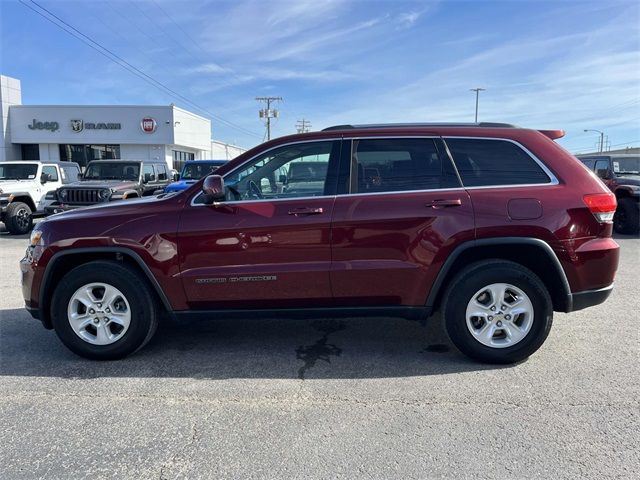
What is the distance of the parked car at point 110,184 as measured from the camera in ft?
34.5

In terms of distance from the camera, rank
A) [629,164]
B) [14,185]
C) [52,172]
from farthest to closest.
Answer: [629,164] < [52,172] < [14,185]

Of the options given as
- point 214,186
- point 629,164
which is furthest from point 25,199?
point 629,164

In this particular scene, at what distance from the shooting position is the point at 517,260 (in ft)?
13.0

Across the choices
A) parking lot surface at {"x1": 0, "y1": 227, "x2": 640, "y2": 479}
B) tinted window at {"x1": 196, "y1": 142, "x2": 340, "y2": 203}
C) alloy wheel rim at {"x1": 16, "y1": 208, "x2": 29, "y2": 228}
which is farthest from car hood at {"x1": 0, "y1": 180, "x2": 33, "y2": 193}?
tinted window at {"x1": 196, "y1": 142, "x2": 340, "y2": 203}

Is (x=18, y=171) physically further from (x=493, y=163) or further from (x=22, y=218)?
(x=493, y=163)

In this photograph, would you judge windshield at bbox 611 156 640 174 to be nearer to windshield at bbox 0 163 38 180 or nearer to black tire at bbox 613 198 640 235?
black tire at bbox 613 198 640 235

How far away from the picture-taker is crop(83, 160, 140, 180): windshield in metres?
12.0

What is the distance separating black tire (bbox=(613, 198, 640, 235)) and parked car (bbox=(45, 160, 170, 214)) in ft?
38.6

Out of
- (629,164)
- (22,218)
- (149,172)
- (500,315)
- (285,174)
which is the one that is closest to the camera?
(500,315)

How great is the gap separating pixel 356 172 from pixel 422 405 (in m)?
1.86

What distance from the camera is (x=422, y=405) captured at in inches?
128

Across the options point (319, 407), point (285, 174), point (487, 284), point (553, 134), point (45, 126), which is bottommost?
point (319, 407)

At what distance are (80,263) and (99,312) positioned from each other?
0.48 meters

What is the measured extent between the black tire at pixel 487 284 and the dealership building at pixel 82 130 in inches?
1284
